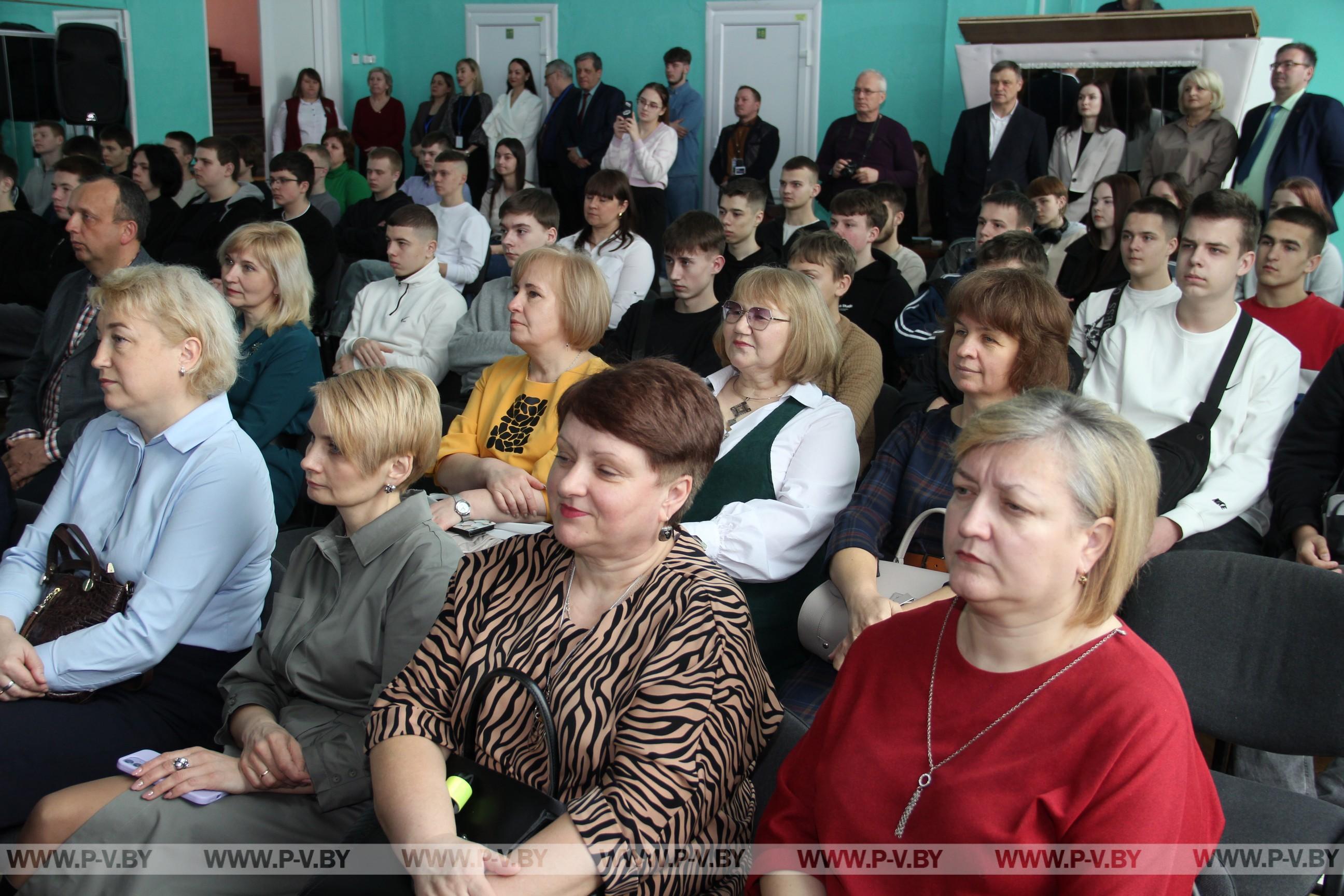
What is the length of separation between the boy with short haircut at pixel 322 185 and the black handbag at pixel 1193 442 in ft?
18.4

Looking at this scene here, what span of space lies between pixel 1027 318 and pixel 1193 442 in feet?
2.47

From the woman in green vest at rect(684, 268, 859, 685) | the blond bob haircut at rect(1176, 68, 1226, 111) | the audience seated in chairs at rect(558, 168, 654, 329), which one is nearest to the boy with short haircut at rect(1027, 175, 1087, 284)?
the blond bob haircut at rect(1176, 68, 1226, 111)

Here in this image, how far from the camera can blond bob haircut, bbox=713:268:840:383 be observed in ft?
8.50

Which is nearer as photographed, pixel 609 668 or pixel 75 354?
pixel 609 668

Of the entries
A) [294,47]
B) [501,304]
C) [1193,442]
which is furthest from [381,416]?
[294,47]

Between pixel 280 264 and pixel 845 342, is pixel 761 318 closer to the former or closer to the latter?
pixel 845 342

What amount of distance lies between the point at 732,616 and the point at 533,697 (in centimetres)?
29

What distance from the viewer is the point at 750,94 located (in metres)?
8.27

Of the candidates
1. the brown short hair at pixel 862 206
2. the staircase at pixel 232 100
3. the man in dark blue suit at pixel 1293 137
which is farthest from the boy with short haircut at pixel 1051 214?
the staircase at pixel 232 100

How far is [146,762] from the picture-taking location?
5.75 feet

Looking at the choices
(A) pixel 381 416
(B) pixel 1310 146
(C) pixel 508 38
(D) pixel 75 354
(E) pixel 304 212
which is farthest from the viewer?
(C) pixel 508 38

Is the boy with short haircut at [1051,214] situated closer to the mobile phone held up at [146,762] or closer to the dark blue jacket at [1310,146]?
the dark blue jacket at [1310,146]

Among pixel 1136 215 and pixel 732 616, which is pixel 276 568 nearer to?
pixel 732 616

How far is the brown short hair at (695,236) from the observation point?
3.92 meters
